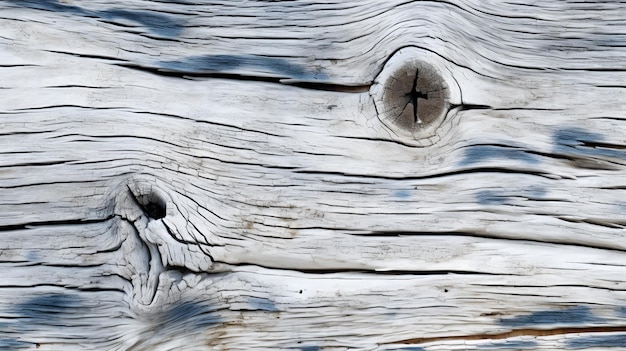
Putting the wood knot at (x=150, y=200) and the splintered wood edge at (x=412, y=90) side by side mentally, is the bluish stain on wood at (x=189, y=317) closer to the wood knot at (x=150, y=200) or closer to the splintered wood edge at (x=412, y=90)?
the wood knot at (x=150, y=200)

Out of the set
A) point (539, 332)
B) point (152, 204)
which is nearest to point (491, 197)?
point (539, 332)

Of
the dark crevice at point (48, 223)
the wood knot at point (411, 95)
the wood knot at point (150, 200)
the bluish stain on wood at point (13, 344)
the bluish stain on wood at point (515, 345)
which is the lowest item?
the bluish stain on wood at point (515, 345)

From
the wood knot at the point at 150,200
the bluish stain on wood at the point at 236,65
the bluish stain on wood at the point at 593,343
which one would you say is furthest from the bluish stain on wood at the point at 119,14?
the bluish stain on wood at the point at 593,343

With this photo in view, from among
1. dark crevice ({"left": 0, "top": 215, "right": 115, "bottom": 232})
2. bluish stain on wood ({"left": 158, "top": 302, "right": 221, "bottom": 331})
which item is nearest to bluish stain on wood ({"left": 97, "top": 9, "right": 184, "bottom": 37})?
dark crevice ({"left": 0, "top": 215, "right": 115, "bottom": 232})

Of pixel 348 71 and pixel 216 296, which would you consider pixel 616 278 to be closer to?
pixel 348 71

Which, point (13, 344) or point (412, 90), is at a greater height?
point (412, 90)

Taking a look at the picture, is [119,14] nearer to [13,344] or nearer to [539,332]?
[13,344]

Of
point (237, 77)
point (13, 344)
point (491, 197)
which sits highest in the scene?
point (237, 77)
